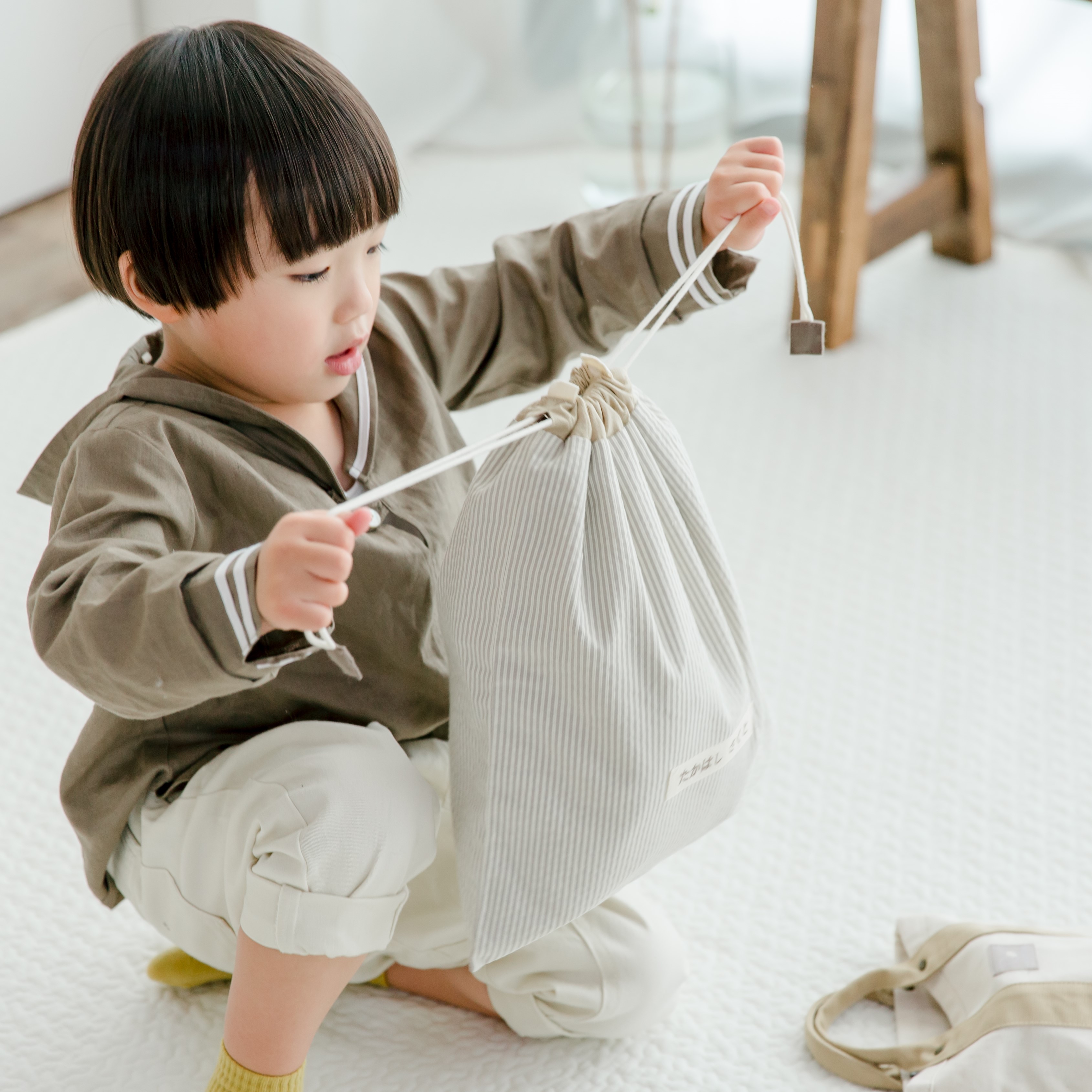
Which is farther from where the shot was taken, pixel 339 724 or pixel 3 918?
pixel 3 918

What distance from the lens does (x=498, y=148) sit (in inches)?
70.2

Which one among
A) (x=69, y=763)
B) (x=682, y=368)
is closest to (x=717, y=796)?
(x=69, y=763)

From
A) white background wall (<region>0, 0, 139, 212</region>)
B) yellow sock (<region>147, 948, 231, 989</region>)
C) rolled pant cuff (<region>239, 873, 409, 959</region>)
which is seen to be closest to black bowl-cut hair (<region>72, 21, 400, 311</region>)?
rolled pant cuff (<region>239, 873, 409, 959</region>)

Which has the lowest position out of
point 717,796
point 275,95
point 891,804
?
point 891,804

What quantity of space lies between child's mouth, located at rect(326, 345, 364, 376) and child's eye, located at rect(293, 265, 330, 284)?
1.5 inches

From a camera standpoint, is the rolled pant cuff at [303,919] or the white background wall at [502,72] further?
the white background wall at [502,72]

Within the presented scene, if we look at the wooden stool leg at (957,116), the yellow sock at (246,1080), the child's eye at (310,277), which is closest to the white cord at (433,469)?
the child's eye at (310,277)

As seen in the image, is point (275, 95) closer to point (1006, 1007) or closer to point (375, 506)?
point (375, 506)

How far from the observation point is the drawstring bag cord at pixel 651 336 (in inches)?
20.3

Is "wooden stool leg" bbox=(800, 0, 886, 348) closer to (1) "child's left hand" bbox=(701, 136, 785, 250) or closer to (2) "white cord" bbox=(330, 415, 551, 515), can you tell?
(1) "child's left hand" bbox=(701, 136, 785, 250)

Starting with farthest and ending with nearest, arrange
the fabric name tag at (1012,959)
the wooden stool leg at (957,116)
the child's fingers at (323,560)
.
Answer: the wooden stool leg at (957,116) < the fabric name tag at (1012,959) < the child's fingers at (323,560)

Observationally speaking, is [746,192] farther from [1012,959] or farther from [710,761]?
[1012,959]

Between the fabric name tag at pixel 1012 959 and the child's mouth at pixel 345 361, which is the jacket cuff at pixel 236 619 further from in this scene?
the fabric name tag at pixel 1012 959

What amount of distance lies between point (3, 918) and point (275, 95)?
496 millimetres
